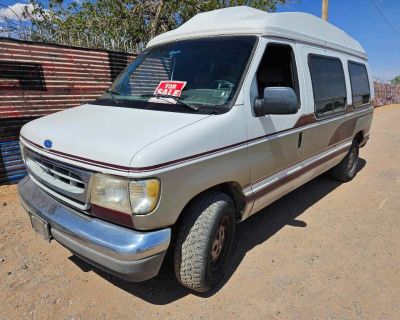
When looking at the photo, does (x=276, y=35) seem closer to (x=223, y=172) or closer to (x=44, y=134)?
(x=223, y=172)

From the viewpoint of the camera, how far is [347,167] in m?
5.96

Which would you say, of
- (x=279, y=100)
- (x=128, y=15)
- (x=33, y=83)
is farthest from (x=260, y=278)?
(x=128, y=15)

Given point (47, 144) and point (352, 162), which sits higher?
point (47, 144)

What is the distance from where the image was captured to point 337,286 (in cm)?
311

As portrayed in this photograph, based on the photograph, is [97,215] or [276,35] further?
[276,35]

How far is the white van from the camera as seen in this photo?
A: 2.32m

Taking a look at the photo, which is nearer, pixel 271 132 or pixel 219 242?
pixel 219 242

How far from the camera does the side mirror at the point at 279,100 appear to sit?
2854 mm

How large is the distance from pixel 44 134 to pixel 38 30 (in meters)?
4.04

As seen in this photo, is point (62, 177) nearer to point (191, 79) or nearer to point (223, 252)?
point (191, 79)

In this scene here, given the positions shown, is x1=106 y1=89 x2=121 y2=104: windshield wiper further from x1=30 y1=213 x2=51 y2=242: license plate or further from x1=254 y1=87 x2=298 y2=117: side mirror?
x1=254 y1=87 x2=298 y2=117: side mirror

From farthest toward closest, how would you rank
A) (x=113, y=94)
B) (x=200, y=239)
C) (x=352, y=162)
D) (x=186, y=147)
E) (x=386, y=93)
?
1. (x=386, y=93)
2. (x=352, y=162)
3. (x=113, y=94)
4. (x=200, y=239)
5. (x=186, y=147)

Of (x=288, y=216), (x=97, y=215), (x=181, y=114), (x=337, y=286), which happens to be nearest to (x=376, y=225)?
(x=288, y=216)

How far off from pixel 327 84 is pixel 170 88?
234 centimetres
